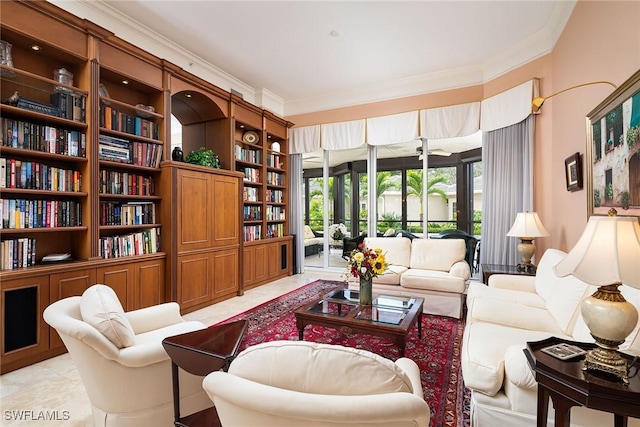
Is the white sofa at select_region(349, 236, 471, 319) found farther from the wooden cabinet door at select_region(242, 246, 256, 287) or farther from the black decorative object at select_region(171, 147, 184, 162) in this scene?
the black decorative object at select_region(171, 147, 184, 162)

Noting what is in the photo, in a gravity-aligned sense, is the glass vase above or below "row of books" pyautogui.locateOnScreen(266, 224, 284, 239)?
below

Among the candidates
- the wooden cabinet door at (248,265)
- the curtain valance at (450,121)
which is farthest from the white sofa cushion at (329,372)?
the curtain valance at (450,121)

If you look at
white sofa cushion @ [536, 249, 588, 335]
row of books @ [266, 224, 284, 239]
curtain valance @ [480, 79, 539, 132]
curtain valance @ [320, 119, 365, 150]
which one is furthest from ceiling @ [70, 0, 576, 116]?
white sofa cushion @ [536, 249, 588, 335]

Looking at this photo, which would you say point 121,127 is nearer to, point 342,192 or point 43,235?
point 43,235

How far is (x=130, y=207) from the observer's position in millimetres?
3469

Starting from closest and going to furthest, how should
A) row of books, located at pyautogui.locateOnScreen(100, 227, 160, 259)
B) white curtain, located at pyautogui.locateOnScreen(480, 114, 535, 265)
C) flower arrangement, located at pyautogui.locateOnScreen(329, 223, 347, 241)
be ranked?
1. row of books, located at pyautogui.locateOnScreen(100, 227, 160, 259)
2. white curtain, located at pyautogui.locateOnScreen(480, 114, 535, 265)
3. flower arrangement, located at pyautogui.locateOnScreen(329, 223, 347, 241)

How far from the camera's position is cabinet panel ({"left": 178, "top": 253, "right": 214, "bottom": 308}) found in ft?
12.3

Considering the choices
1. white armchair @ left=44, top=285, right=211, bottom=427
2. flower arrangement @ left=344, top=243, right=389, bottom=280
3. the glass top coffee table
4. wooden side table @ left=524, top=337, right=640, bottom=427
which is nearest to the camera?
wooden side table @ left=524, top=337, right=640, bottom=427

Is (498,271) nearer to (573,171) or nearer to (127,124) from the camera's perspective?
(573,171)

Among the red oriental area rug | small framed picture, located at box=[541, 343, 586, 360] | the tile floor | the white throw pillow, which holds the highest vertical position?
the white throw pillow

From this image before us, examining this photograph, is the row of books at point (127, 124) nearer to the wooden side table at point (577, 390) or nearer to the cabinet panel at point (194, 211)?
the cabinet panel at point (194, 211)

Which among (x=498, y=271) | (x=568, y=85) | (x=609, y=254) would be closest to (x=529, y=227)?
(x=498, y=271)

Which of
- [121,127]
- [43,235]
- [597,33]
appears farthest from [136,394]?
[597,33]

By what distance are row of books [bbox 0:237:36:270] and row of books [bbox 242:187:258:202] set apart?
278cm
